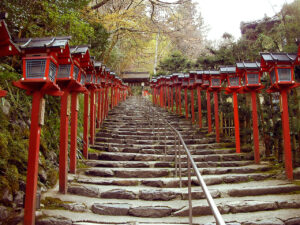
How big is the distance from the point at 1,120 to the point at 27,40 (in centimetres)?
156

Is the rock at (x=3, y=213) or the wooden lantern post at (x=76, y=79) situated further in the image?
the wooden lantern post at (x=76, y=79)

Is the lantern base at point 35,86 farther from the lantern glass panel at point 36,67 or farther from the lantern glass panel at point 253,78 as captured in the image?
the lantern glass panel at point 253,78

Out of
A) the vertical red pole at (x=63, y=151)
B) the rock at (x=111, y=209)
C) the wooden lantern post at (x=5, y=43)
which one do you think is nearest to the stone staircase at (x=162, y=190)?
the rock at (x=111, y=209)

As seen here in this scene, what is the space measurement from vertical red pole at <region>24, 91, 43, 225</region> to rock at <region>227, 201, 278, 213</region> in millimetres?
3275

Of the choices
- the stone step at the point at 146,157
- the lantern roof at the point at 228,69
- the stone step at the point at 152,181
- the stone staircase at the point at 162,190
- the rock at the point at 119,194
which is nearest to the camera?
the stone staircase at the point at 162,190

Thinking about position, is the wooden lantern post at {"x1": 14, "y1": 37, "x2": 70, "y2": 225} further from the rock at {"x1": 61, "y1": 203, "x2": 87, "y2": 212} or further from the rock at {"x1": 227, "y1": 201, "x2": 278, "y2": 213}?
the rock at {"x1": 227, "y1": 201, "x2": 278, "y2": 213}

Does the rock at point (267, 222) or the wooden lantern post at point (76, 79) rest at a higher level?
the wooden lantern post at point (76, 79)

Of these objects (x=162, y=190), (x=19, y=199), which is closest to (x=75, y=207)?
(x=19, y=199)

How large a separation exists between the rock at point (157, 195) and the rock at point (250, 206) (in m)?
1.09

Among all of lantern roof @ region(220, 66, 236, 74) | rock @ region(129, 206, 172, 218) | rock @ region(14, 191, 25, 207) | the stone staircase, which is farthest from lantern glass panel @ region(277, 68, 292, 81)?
rock @ region(14, 191, 25, 207)

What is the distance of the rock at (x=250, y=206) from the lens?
170 inches

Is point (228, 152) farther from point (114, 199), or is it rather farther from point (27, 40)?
point (27, 40)

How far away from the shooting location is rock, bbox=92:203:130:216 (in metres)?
4.21

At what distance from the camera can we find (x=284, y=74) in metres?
5.59
